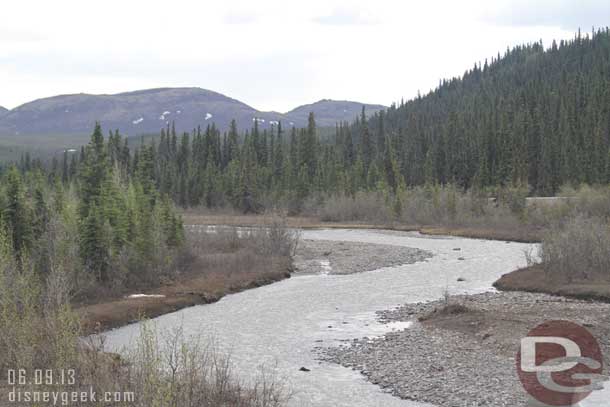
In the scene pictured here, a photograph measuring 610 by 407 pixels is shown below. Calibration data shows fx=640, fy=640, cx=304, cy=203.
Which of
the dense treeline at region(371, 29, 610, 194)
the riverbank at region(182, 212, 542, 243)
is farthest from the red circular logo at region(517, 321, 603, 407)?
the dense treeline at region(371, 29, 610, 194)

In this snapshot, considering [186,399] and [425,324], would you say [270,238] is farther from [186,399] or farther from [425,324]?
[186,399]

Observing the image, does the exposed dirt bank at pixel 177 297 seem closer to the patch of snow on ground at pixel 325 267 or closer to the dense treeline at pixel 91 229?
the dense treeline at pixel 91 229

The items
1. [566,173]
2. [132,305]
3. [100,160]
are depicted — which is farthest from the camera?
[566,173]

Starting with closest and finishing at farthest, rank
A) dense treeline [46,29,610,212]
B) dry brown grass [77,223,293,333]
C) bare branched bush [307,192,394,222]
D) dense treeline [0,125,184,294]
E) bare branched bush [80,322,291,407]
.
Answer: bare branched bush [80,322,291,407]
dry brown grass [77,223,293,333]
dense treeline [0,125,184,294]
bare branched bush [307,192,394,222]
dense treeline [46,29,610,212]

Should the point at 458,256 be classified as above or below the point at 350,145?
below

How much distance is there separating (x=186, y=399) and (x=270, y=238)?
112 ft

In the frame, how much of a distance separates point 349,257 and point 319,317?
2278cm

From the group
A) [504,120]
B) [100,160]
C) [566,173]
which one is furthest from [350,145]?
[100,160]

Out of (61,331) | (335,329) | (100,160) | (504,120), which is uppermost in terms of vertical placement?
(504,120)

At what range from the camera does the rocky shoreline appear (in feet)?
145

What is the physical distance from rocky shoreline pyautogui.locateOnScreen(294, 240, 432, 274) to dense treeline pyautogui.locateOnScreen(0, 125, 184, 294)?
1070 cm

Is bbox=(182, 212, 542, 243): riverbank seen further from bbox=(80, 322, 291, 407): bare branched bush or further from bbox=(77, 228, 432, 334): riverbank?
bbox=(80, 322, 291, 407): bare branched bush

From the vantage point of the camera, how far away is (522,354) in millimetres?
19953

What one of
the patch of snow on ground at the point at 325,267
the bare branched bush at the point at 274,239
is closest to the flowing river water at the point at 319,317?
the patch of snow on ground at the point at 325,267
